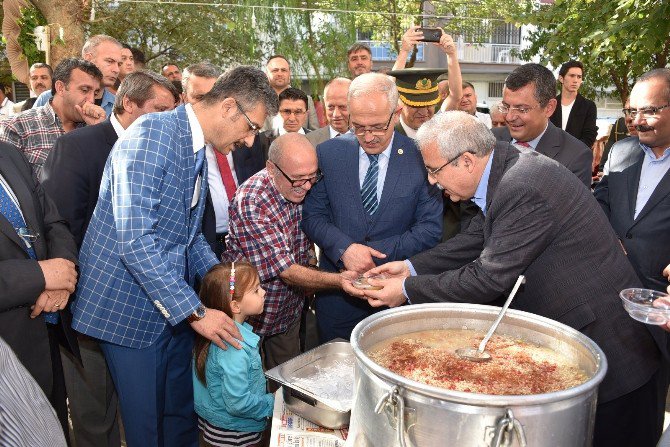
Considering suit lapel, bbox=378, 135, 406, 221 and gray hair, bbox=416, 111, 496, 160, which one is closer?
gray hair, bbox=416, 111, 496, 160

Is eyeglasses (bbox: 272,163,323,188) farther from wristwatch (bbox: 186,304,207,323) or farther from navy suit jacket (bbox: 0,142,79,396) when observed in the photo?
navy suit jacket (bbox: 0,142,79,396)

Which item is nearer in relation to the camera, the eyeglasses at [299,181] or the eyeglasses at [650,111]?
the eyeglasses at [299,181]

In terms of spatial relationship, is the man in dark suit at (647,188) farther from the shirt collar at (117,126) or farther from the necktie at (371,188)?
the shirt collar at (117,126)

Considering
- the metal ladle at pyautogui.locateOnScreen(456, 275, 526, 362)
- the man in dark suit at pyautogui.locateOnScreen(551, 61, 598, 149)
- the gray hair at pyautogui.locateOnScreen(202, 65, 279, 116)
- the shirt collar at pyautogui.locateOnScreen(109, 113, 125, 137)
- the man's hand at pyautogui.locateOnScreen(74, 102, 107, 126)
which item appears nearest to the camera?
the metal ladle at pyautogui.locateOnScreen(456, 275, 526, 362)

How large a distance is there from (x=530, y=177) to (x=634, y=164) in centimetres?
159

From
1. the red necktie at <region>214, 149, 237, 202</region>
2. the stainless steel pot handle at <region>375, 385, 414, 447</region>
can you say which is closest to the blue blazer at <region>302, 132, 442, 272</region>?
the red necktie at <region>214, 149, 237, 202</region>

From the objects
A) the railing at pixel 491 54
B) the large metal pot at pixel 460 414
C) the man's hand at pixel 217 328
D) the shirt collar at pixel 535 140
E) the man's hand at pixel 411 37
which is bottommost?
the railing at pixel 491 54

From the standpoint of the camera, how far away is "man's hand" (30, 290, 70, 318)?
253 centimetres

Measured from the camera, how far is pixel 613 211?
3508mm

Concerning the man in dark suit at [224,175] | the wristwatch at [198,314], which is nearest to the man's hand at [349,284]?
the wristwatch at [198,314]

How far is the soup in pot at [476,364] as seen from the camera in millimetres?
1860

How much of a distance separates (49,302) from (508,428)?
196 centimetres

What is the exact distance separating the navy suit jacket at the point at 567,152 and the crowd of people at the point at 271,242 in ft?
0.04

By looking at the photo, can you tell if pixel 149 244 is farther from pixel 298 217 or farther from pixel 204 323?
pixel 298 217
